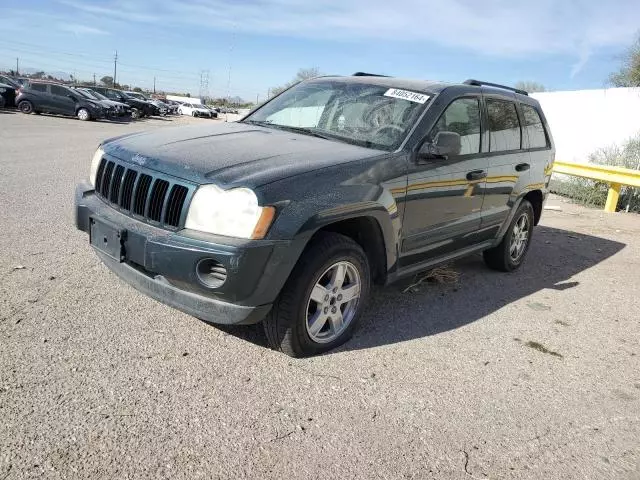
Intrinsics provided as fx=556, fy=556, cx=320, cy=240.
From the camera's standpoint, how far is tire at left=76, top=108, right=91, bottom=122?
2684 cm

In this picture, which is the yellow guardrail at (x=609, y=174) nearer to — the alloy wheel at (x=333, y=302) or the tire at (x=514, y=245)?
the tire at (x=514, y=245)

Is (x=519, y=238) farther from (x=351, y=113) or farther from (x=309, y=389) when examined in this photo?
(x=309, y=389)

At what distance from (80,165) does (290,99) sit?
713 centimetres

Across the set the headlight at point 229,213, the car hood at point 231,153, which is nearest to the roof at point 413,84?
the car hood at point 231,153

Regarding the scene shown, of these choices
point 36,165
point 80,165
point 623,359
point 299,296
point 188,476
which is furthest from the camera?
point 80,165

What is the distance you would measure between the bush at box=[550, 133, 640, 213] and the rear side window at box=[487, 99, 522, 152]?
690 centimetres

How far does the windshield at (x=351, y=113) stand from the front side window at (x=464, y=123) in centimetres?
22

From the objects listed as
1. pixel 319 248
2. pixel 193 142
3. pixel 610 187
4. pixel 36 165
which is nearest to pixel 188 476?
pixel 319 248

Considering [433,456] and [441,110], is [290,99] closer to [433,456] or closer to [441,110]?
[441,110]

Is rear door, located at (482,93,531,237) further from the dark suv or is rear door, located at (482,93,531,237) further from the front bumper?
the front bumper

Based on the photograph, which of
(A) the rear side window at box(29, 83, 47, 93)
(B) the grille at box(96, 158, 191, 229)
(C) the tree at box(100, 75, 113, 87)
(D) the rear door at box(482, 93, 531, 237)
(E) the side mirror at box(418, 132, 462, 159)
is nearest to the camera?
(B) the grille at box(96, 158, 191, 229)

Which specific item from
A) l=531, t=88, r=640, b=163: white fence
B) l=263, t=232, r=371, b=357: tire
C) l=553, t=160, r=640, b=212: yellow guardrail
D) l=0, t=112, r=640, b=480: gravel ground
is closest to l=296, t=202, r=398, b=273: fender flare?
l=263, t=232, r=371, b=357: tire

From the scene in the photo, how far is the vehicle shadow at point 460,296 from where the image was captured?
400 centimetres

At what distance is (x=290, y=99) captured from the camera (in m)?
4.95
